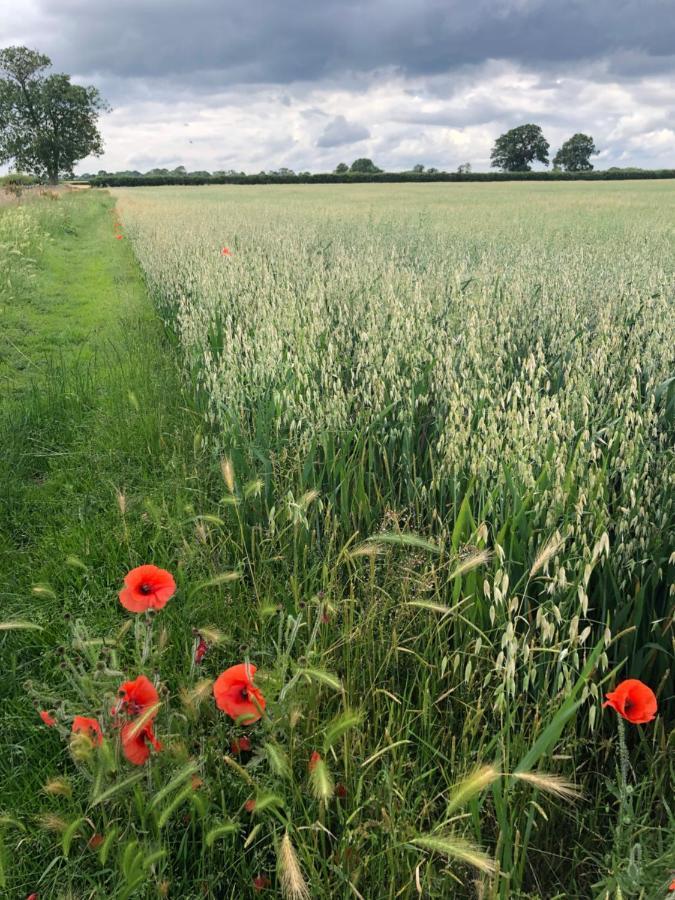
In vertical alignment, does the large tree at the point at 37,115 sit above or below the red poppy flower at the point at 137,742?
above

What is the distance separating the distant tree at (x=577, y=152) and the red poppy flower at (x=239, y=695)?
106156mm

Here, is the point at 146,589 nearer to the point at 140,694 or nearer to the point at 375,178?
the point at 140,694

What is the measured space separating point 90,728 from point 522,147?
108092 millimetres

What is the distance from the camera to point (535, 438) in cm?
200

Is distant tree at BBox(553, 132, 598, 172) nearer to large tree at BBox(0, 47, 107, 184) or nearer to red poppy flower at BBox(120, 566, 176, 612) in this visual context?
large tree at BBox(0, 47, 107, 184)

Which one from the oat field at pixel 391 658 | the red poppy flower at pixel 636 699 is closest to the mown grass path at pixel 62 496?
the oat field at pixel 391 658

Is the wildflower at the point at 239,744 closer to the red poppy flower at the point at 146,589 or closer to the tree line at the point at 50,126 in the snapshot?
the red poppy flower at the point at 146,589

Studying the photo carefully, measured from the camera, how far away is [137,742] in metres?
1.29

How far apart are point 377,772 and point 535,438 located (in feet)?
3.49

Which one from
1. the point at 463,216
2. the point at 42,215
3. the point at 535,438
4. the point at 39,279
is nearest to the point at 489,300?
the point at 535,438

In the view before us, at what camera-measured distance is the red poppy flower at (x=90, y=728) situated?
1.30m

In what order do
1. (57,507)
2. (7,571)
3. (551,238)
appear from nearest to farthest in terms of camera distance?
(7,571)
(57,507)
(551,238)

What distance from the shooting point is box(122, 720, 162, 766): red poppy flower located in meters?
1.25

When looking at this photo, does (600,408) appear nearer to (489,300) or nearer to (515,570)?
(515,570)
